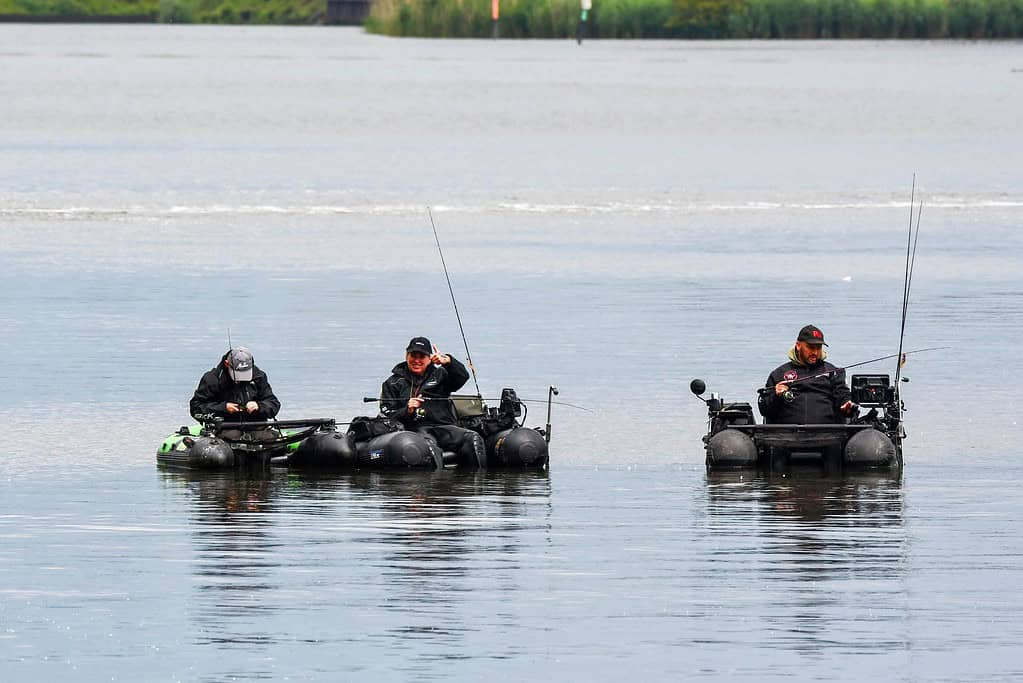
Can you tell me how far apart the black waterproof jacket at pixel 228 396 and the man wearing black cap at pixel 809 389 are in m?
4.45

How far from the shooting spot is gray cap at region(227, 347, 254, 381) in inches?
835

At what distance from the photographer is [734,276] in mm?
39906

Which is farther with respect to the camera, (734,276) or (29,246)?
(29,246)

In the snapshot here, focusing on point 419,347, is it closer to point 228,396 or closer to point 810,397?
point 228,396

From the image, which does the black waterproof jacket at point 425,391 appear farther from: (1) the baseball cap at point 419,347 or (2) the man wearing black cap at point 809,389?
(2) the man wearing black cap at point 809,389

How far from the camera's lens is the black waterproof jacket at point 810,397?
21.2 metres

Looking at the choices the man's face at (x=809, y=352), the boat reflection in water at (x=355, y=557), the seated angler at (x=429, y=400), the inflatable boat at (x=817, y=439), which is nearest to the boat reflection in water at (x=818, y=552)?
the inflatable boat at (x=817, y=439)

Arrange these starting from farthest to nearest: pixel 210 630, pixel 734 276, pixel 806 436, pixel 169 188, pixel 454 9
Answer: pixel 454 9
pixel 169 188
pixel 734 276
pixel 806 436
pixel 210 630

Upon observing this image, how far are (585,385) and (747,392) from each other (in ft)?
6.42

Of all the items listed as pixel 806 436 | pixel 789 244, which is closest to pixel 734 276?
pixel 789 244

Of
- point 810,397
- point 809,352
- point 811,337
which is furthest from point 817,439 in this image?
point 811,337

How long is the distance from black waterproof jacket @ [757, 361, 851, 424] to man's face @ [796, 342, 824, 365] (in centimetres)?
7

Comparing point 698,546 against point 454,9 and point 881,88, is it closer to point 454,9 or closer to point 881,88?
point 881,88

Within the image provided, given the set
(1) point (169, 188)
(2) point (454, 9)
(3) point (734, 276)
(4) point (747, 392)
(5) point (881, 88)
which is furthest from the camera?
(2) point (454, 9)
